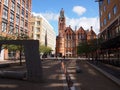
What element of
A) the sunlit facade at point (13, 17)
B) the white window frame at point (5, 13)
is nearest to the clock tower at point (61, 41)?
the sunlit facade at point (13, 17)

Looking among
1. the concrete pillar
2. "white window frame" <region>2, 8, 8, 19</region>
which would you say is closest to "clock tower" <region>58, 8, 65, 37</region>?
"white window frame" <region>2, 8, 8, 19</region>

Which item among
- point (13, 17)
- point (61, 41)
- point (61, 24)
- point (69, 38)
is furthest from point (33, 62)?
point (61, 24)

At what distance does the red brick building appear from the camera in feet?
423

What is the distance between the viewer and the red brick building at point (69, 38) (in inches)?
5079

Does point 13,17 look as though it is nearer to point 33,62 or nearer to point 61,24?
point 33,62

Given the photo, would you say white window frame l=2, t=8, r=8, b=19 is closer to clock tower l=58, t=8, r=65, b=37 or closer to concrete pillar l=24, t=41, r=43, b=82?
concrete pillar l=24, t=41, r=43, b=82

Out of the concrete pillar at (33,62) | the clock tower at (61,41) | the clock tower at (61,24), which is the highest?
the clock tower at (61,24)

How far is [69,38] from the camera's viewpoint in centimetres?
13175

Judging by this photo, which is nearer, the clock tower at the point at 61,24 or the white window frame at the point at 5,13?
the white window frame at the point at 5,13

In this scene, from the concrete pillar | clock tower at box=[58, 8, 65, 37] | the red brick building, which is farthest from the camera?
clock tower at box=[58, 8, 65, 37]

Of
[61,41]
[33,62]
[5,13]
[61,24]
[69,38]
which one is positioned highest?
[61,24]

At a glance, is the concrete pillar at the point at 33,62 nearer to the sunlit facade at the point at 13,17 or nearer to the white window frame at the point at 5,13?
the sunlit facade at the point at 13,17

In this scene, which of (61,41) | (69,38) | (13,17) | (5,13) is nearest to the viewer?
(5,13)

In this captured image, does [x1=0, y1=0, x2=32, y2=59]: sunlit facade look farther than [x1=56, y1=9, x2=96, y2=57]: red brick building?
No
